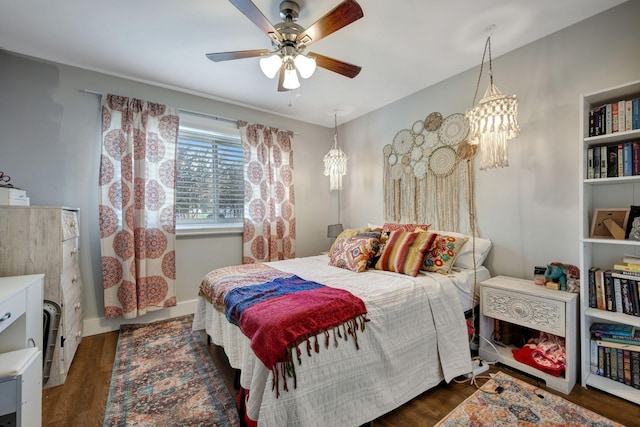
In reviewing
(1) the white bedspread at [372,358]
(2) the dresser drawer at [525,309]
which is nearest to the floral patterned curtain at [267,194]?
(1) the white bedspread at [372,358]

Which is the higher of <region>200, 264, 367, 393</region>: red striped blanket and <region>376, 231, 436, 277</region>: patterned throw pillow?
<region>376, 231, 436, 277</region>: patterned throw pillow

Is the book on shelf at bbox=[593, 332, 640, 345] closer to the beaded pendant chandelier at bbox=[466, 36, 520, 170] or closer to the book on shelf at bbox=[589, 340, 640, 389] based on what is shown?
the book on shelf at bbox=[589, 340, 640, 389]

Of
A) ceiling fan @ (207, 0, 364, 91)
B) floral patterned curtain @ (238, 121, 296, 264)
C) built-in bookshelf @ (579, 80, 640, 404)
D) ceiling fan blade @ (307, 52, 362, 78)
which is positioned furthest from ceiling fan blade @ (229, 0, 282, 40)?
built-in bookshelf @ (579, 80, 640, 404)

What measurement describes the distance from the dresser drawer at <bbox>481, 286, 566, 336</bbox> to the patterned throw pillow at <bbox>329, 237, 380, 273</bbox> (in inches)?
37.8

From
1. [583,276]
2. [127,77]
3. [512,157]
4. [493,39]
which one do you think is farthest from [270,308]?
[127,77]

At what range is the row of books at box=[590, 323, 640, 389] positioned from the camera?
1.64 m

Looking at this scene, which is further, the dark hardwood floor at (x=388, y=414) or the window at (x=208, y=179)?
the window at (x=208, y=179)

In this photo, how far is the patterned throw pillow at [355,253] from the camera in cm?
234

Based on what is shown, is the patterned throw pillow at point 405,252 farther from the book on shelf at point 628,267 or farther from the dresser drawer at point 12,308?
the dresser drawer at point 12,308

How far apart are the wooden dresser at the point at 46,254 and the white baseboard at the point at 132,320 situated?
2.23ft

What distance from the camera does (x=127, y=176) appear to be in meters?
2.66

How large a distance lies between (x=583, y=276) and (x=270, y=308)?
2.08 metres

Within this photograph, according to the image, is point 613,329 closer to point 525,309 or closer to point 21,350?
point 525,309

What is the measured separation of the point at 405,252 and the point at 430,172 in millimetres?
1176
